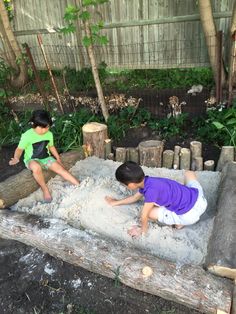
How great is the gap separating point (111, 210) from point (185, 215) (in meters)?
0.82

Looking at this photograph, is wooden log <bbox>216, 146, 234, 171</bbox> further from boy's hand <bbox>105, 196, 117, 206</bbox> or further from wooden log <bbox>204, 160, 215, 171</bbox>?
boy's hand <bbox>105, 196, 117, 206</bbox>

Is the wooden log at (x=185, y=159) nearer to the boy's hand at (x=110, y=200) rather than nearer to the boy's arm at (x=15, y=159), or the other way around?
the boy's hand at (x=110, y=200)

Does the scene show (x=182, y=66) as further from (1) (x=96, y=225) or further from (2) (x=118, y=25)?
(1) (x=96, y=225)

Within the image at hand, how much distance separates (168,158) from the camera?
167 inches

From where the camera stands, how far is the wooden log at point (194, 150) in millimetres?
4121

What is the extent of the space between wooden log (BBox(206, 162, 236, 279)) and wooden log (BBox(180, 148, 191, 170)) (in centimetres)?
88

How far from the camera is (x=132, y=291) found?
9.02 ft

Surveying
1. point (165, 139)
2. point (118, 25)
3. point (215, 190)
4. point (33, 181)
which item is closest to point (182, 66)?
point (118, 25)

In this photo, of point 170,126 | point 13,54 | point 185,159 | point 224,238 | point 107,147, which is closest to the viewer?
point 224,238

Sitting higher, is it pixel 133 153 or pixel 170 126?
pixel 170 126

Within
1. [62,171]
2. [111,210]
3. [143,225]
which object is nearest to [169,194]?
[143,225]

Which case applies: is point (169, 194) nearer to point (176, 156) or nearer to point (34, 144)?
point (176, 156)

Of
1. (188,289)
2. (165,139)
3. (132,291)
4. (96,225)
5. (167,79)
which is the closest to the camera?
(188,289)

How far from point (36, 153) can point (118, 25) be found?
3.50 meters
